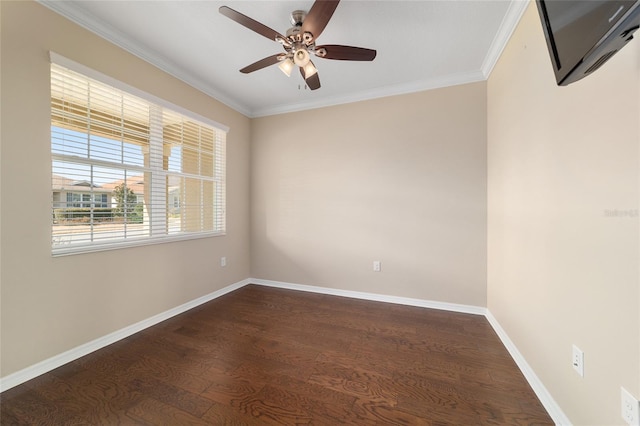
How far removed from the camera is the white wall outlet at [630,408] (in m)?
0.83

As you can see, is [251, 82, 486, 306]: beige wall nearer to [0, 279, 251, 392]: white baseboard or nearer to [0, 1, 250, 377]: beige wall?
[0, 279, 251, 392]: white baseboard

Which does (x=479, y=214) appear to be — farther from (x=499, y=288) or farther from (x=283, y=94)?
(x=283, y=94)

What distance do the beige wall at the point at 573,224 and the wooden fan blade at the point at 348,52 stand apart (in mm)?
1065

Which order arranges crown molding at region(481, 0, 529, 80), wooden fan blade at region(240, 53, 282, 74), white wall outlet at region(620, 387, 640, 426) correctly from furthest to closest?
wooden fan blade at region(240, 53, 282, 74), crown molding at region(481, 0, 529, 80), white wall outlet at region(620, 387, 640, 426)

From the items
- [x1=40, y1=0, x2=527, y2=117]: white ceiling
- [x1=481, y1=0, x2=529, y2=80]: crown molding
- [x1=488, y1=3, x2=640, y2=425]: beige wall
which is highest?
[x1=40, y1=0, x2=527, y2=117]: white ceiling

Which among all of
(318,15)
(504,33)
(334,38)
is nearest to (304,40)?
(318,15)

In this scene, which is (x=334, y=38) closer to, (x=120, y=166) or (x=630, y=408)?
(x=120, y=166)

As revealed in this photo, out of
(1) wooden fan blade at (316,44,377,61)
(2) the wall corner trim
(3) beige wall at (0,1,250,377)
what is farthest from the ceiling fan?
(2) the wall corner trim

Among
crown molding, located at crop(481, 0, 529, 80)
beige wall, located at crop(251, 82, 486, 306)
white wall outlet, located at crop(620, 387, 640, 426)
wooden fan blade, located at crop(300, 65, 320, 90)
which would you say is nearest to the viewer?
white wall outlet, located at crop(620, 387, 640, 426)

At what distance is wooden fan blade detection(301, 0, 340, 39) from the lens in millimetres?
1342

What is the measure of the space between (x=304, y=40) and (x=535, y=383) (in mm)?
2777

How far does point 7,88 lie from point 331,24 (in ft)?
7.41

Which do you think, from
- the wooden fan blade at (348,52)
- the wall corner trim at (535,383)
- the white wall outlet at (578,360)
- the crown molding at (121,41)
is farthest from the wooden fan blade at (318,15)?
the wall corner trim at (535,383)

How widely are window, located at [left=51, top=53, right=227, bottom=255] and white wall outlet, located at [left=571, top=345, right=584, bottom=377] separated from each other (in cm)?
318
